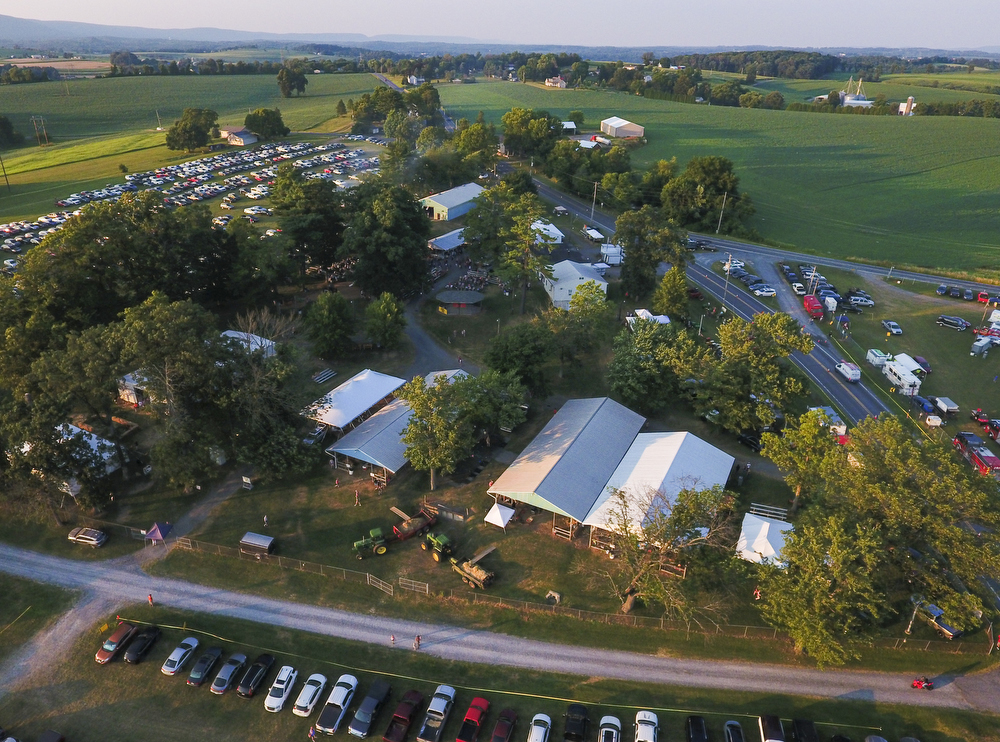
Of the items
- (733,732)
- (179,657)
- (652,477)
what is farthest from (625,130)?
(179,657)

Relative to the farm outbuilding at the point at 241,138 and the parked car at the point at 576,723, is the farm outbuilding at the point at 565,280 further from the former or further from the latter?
the farm outbuilding at the point at 241,138

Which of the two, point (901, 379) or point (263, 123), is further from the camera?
point (263, 123)

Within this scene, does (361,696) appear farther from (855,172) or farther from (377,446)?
(855,172)

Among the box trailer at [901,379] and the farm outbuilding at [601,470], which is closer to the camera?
the farm outbuilding at [601,470]

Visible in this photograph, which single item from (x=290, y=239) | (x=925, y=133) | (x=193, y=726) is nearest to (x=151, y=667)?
(x=193, y=726)

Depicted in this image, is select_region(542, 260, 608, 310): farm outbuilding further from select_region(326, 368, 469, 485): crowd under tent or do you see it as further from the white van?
select_region(326, 368, 469, 485): crowd under tent

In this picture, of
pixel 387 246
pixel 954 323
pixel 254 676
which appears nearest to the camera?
pixel 254 676

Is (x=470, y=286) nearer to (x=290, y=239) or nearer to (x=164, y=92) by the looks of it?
(x=290, y=239)

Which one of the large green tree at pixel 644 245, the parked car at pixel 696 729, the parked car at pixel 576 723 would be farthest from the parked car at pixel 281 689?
the large green tree at pixel 644 245
